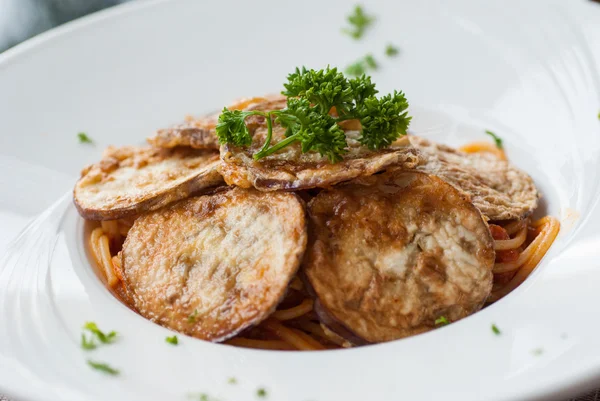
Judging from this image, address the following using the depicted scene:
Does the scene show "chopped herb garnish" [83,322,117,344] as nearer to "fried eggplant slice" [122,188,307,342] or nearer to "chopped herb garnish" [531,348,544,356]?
"fried eggplant slice" [122,188,307,342]

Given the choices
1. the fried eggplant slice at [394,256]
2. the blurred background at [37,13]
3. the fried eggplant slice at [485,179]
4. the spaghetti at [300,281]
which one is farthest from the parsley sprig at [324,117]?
the blurred background at [37,13]

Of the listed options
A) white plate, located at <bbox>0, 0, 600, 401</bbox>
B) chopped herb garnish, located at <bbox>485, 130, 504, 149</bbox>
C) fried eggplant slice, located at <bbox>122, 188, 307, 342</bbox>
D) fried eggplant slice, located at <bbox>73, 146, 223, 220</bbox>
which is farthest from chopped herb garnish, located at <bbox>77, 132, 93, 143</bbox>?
chopped herb garnish, located at <bbox>485, 130, 504, 149</bbox>

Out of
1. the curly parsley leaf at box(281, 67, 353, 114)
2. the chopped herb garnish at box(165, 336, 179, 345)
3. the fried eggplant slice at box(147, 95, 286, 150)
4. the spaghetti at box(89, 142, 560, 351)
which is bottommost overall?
the spaghetti at box(89, 142, 560, 351)

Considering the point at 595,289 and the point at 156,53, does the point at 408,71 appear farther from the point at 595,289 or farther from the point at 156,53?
the point at 595,289

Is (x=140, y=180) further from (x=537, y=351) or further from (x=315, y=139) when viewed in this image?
(x=537, y=351)

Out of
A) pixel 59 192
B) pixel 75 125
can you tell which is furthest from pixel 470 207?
pixel 75 125

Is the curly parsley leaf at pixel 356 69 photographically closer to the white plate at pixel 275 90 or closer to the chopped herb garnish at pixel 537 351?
the white plate at pixel 275 90
